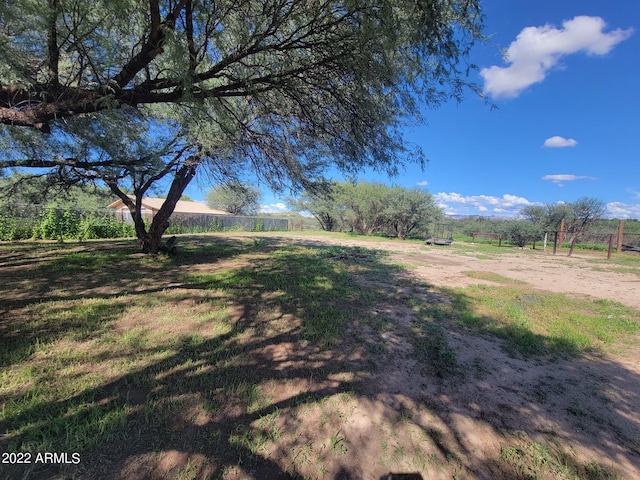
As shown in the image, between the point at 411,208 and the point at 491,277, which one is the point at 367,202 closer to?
the point at 411,208

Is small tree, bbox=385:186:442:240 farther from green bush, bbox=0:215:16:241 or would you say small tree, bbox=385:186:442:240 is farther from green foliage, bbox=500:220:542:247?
green bush, bbox=0:215:16:241

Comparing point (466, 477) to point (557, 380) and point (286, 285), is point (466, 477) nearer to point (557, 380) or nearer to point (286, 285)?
A: point (557, 380)

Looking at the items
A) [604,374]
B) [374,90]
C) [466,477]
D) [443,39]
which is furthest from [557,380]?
[374,90]

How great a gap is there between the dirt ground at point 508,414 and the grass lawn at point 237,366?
0.07 ft

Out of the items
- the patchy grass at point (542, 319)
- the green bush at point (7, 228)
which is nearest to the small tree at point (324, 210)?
the green bush at point (7, 228)

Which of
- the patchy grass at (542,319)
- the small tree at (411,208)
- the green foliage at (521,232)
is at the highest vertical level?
the small tree at (411,208)

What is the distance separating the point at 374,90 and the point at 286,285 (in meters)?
3.51

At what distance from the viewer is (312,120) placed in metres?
3.68

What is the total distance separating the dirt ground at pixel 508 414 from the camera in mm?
1655

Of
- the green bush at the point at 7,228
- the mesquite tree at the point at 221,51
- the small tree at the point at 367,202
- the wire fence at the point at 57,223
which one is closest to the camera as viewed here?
the mesquite tree at the point at 221,51

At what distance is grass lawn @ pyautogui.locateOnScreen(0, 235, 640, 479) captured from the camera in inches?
63.1

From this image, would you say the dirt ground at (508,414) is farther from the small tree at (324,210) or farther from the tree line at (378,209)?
the small tree at (324,210)

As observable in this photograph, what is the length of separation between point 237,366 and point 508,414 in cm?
216

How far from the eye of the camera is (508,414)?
2.10 metres
